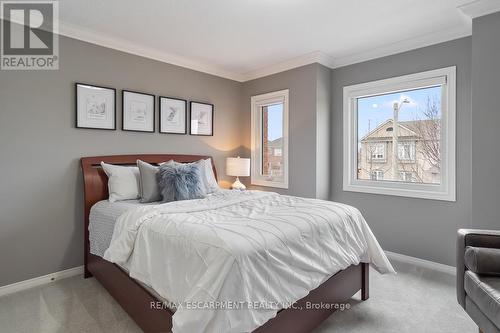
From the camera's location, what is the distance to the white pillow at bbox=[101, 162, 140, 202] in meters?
2.77

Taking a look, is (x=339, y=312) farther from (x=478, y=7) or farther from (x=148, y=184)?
(x=478, y=7)

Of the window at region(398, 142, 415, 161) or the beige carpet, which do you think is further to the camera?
the window at region(398, 142, 415, 161)

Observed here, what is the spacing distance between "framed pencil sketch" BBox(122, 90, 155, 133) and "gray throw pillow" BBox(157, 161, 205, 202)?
79 cm

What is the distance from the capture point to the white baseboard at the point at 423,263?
115 inches

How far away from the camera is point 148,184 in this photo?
2760mm

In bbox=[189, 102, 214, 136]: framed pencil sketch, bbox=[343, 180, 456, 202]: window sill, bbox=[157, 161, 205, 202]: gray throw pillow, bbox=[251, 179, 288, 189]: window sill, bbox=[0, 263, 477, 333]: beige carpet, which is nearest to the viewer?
bbox=[0, 263, 477, 333]: beige carpet

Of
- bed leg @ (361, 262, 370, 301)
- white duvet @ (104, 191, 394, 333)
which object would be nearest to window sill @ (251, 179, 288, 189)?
white duvet @ (104, 191, 394, 333)

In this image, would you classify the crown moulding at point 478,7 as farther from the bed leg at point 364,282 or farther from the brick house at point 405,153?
the bed leg at point 364,282

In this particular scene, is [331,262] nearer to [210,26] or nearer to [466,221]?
[466,221]

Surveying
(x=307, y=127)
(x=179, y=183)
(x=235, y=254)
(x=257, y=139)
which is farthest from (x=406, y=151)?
(x=235, y=254)

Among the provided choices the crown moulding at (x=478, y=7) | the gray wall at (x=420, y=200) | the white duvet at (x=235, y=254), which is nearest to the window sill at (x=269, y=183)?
the gray wall at (x=420, y=200)

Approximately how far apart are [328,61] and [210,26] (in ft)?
5.71

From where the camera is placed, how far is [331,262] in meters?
1.84

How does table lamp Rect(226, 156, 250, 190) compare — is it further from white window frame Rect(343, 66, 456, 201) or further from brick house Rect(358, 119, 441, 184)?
brick house Rect(358, 119, 441, 184)
